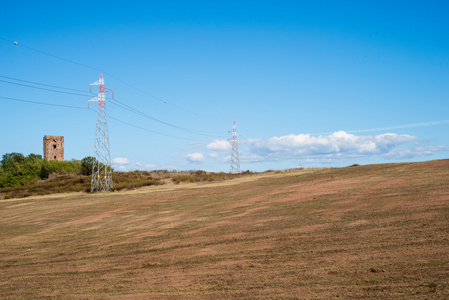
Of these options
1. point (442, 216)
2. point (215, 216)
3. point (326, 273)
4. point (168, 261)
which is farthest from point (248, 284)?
point (215, 216)

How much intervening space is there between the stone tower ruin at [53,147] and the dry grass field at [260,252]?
9065 centimetres

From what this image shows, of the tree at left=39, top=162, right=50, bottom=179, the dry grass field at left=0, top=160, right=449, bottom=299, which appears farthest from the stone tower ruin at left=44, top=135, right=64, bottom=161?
the dry grass field at left=0, top=160, right=449, bottom=299

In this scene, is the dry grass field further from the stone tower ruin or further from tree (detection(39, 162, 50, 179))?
the stone tower ruin

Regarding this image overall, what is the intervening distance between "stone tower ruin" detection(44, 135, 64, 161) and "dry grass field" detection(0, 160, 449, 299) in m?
90.7

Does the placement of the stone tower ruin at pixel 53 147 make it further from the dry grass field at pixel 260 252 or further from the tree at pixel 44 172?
the dry grass field at pixel 260 252

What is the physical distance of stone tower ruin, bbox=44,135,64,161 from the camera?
111125 mm

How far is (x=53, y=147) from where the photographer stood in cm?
11331

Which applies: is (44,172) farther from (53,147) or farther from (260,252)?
(260,252)

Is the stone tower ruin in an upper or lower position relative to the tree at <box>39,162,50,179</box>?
upper

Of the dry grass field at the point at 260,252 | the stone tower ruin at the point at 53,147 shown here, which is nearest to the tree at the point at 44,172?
the stone tower ruin at the point at 53,147

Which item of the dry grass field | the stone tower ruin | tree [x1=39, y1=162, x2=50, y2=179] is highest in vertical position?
the stone tower ruin

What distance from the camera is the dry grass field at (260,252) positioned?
10648 millimetres

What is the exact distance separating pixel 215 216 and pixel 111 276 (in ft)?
38.1

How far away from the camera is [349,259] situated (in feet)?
40.6
